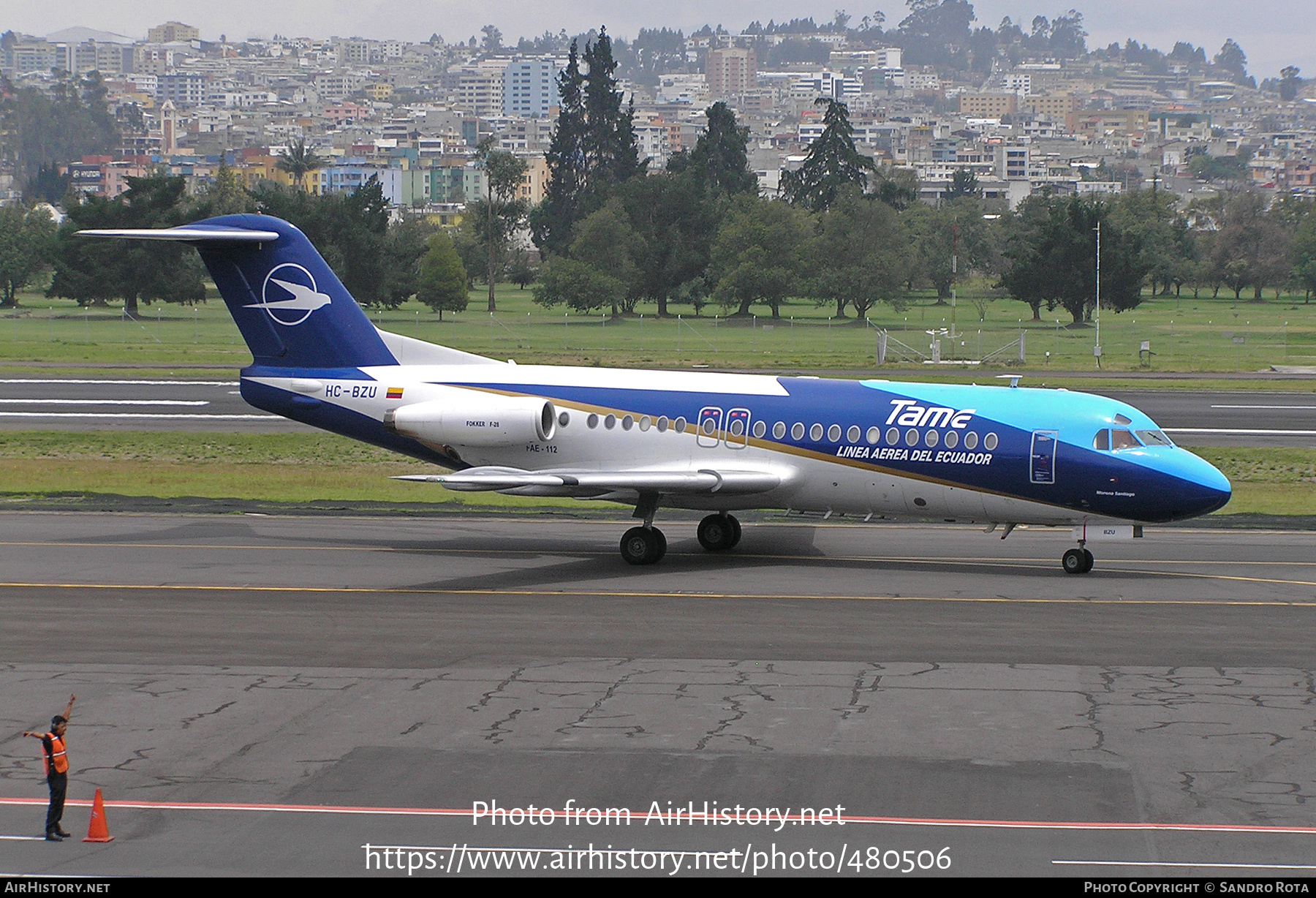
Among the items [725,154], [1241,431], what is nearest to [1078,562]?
[1241,431]

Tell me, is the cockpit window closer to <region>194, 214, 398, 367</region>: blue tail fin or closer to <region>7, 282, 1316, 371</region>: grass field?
<region>194, 214, 398, 367</region>: blue tail fin

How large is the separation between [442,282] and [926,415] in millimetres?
96523

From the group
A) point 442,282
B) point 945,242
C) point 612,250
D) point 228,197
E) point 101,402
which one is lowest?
point 101,402

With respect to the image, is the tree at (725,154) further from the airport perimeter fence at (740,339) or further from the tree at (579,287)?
the airport perimeter fence at (740,339)

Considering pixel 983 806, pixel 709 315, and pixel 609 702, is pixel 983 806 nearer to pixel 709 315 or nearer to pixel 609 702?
pixel 609 702

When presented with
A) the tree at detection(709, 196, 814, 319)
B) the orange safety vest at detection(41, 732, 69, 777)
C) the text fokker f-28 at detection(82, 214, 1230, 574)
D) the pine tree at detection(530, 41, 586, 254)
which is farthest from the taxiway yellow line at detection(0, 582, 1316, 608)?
the pine tree at detection(530, 41, 586, 254)

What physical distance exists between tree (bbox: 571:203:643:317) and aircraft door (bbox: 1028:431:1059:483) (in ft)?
341

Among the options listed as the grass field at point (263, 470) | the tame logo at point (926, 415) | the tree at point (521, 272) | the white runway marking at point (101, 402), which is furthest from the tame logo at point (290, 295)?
the tree at point (521, 272)

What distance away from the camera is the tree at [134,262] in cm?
11388

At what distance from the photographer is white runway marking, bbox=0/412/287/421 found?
5262 centimetres

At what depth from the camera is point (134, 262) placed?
11362 cm

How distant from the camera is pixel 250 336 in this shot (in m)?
32.2

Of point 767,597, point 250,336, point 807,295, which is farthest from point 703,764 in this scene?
point 807,295

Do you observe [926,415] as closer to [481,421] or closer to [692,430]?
[692,430]
